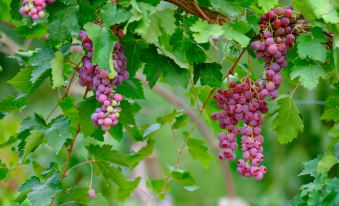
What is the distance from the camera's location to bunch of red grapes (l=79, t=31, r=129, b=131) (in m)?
1.21

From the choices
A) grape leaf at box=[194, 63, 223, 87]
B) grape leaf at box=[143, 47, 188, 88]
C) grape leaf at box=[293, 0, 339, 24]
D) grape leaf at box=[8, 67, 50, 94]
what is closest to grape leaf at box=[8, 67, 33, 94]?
grape leaf at box=[8, 67, 50, 94]

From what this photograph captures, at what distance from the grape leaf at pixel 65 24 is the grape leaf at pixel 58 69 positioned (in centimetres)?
4

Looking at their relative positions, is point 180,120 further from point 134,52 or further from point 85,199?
point 134,52

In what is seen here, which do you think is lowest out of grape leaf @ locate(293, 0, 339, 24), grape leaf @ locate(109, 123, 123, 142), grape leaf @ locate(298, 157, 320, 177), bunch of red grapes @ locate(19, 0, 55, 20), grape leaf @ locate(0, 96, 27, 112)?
grape leaf @ locate(109, 123, 123, 142)

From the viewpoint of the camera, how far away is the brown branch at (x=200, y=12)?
1288mm

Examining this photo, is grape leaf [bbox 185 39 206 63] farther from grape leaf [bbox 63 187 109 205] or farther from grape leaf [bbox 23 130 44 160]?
grape leaf [bbox 63 187 109 205]

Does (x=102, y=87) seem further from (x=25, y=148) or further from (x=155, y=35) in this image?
(x=25, y=148)

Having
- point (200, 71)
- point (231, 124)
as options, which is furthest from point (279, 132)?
point (200, 71)

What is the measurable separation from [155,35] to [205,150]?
0.75m

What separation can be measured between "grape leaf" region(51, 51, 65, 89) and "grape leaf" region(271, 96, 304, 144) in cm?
48

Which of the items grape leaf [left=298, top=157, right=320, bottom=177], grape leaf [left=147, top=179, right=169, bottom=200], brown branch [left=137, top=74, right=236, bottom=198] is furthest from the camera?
brown branch [left=137, top=74, right=236, bottom=198]

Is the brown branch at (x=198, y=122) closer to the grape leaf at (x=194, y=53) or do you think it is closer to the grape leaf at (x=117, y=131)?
the grape leaf at (x=117, y=131)

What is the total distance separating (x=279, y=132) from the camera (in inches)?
57.2

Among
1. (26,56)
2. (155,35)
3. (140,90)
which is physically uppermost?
(155,35)
